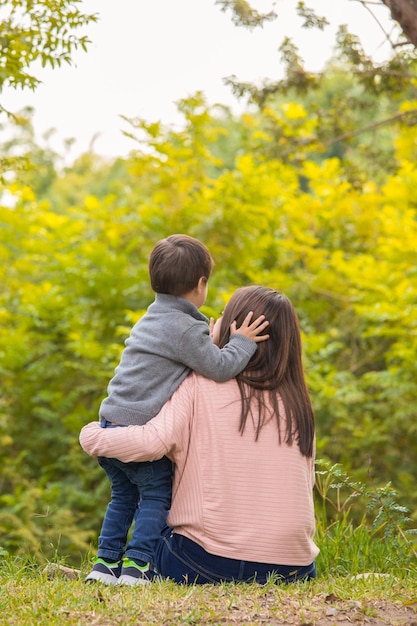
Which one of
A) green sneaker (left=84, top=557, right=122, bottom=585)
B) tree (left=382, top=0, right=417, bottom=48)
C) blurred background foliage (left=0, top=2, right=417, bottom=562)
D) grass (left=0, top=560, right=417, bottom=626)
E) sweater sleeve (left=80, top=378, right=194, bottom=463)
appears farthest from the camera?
blurred background foliage (left=0, top=2, right=417, bottom=562)

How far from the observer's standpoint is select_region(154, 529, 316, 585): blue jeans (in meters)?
3.02

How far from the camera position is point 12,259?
8.04 metres

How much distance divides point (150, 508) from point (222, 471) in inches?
13.0

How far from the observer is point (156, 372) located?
3076 millimetres

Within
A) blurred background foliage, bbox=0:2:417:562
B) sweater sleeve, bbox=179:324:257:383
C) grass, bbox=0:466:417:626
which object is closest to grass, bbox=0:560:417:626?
grass, bbox=0:466:417:626

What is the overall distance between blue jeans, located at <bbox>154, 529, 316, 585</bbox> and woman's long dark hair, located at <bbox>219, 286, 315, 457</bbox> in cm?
49

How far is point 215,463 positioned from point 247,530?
0.29 m

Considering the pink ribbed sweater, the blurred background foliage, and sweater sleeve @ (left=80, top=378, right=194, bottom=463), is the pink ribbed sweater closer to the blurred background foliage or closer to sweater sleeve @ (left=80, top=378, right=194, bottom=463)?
sweater sleeve @ (left=80, top=378, right=194, bottom=463)

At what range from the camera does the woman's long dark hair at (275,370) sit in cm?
309

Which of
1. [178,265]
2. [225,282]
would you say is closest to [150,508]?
[178,265]

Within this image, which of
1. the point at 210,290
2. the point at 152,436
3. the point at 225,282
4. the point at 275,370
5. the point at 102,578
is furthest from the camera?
the point at 225,282

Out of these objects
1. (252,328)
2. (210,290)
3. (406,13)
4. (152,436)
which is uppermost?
(406,13)

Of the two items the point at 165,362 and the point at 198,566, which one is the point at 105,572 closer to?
the point at 198,566

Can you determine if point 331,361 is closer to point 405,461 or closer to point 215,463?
point 405,461
